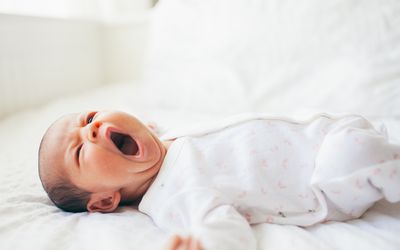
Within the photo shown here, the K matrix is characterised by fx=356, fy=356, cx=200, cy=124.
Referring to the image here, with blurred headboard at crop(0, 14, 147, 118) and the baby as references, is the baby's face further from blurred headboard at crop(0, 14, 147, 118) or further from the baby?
blurred headboard at crop(0, 14, 147, 118)

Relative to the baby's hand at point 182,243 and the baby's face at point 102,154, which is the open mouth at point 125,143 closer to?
the baby's face at point 102,154

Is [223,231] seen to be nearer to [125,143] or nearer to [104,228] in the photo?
[104,228]

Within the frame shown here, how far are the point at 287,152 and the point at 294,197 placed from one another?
0.09 m

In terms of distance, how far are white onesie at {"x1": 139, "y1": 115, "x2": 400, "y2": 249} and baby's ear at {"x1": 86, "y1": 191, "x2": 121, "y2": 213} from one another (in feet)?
0.18

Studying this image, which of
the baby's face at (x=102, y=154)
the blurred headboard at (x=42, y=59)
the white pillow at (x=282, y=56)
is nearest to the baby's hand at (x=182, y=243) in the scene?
the baby's face at (x=102, y=154)

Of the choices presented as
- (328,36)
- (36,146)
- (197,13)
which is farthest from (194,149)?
(197,13)

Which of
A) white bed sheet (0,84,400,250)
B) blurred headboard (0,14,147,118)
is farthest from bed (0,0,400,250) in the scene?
blurred headboard (0,14,147,118)

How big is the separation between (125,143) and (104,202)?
0.45ft

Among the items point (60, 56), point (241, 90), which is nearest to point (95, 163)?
point (241, 90)

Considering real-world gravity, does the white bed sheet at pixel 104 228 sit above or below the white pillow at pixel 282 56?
below

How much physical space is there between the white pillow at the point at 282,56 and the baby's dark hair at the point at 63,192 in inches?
22.2

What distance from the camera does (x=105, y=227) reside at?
63 centimetres

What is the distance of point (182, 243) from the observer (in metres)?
0.55

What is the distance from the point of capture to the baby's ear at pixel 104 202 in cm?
72
